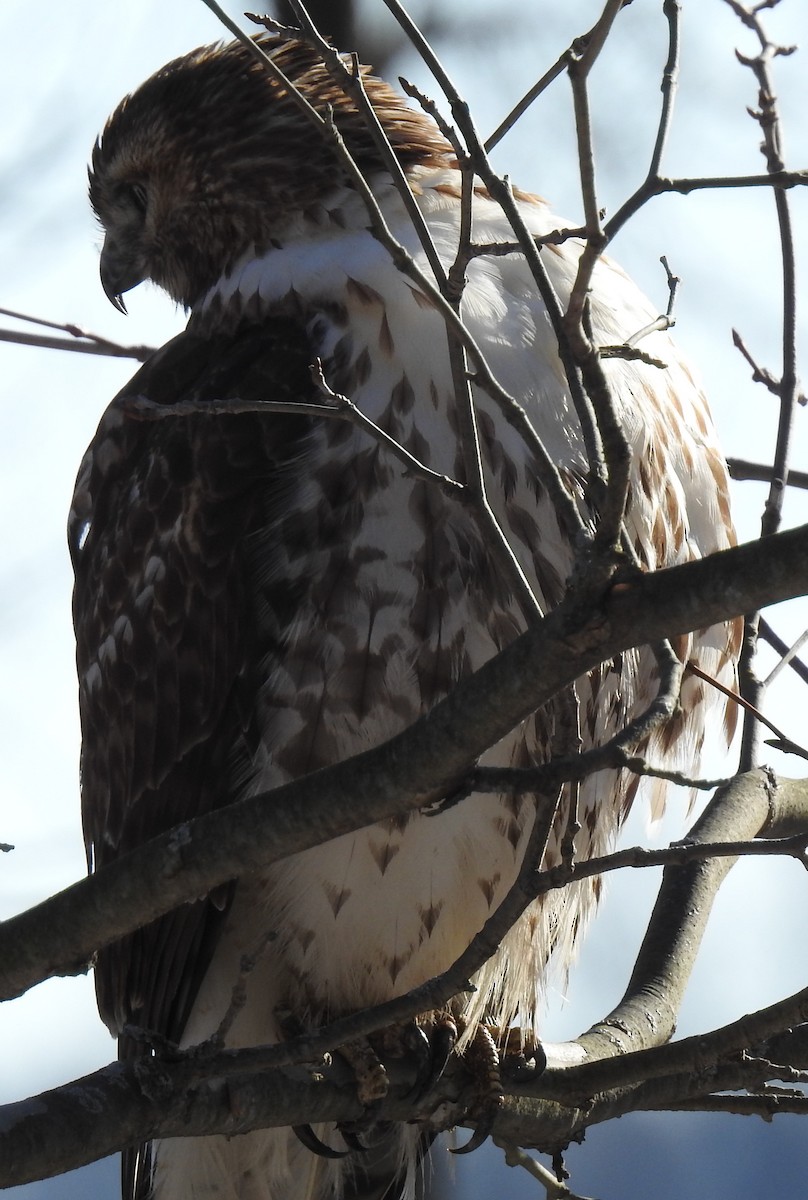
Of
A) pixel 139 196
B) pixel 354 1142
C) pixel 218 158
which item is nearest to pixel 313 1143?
pixel 354 1142

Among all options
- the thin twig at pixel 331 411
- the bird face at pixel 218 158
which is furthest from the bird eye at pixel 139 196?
the thin twig at pixel 331 411

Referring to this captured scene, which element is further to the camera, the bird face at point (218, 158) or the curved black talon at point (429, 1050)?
the bird face at point (218, 158)

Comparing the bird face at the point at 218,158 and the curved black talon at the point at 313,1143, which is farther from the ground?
the bird face at the point at 218,158

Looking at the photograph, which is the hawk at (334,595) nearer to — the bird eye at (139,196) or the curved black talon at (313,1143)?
the curved black talon at (313,1143)

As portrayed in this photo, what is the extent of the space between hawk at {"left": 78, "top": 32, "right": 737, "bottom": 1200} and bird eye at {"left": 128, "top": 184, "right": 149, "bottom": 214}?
0.62 meters

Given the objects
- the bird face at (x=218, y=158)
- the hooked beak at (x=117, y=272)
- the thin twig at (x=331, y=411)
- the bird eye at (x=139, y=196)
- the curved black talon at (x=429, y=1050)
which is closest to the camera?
the thin twig at (x=331, y=411)

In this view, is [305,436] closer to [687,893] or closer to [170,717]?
[170,717]

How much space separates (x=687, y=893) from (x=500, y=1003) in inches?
19.9

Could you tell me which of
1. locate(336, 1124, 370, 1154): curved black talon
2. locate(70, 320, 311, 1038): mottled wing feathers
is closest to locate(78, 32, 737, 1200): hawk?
locate(70, 320, 311, 1038): mottled wing feathers

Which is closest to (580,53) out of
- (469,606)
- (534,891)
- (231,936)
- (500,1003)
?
(534,891)

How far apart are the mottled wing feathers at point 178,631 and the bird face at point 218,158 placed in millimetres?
431

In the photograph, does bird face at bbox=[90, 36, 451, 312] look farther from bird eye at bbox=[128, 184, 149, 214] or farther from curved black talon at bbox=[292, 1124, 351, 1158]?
curved black talon at bbox=[292, 1124, 351, 1158]

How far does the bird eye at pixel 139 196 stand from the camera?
13.4 feet

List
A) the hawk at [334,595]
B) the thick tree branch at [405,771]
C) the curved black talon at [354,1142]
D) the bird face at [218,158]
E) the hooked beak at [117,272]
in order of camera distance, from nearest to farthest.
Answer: the thick tree branch at [405,771] < the hawk at [334,595] < the curved black talon at [354,1142] < the bird face at [218,158] < the hooked beak at [117,272]
